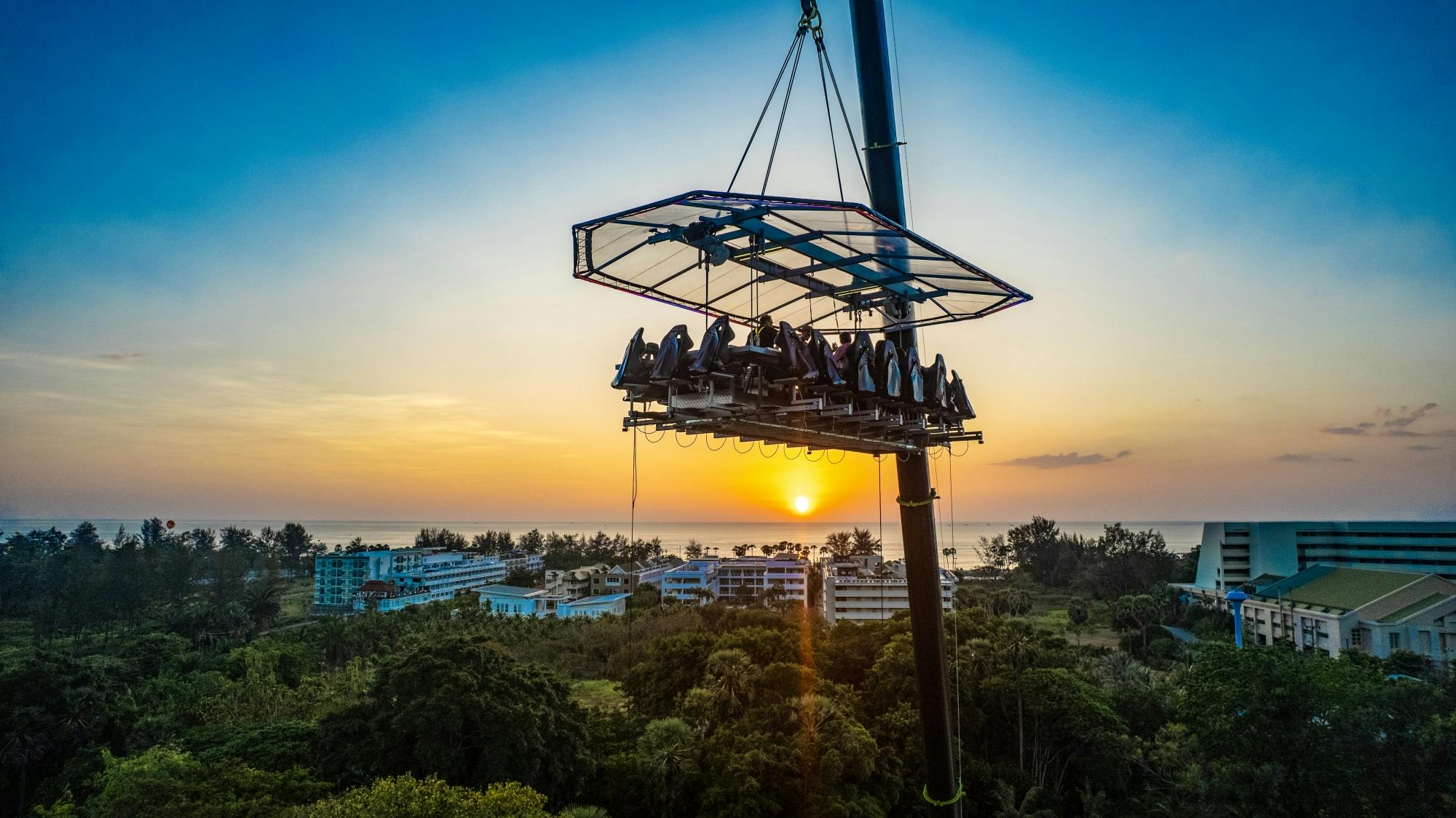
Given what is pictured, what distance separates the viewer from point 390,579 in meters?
74.5

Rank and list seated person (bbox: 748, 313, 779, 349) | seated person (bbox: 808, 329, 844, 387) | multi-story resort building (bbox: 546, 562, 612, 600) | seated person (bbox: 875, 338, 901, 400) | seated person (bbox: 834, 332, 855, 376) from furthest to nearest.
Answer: multi-story resort building (bbox: 546, 562, 612, 600) → seated person (bbox: 875, 338, 901, 400) → seated person (bbox: 834, 332, 855, 376) → seated person (bbox: 748, 313, 779, 349) → seated person (bbox: 808, 329, 844, 387)

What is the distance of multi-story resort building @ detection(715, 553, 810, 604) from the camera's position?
2817 inches

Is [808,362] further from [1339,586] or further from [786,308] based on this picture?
[1339,586]

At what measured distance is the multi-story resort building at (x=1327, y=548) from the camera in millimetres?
50250

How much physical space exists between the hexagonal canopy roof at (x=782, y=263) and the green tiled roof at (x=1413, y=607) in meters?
37.0

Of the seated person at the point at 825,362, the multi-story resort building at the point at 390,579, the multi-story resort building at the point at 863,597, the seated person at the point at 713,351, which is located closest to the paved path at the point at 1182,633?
the multi-story resort building at the point at 863,597

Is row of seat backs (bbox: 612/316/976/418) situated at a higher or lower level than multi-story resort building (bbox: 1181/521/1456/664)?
higher

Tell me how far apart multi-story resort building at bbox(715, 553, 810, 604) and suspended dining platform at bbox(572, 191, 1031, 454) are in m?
64.7

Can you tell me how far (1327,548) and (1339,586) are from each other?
60.0 ft

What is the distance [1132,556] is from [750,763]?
65.9m

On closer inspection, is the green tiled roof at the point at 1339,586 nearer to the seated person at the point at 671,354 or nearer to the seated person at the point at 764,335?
the seated person at the point at 764,335

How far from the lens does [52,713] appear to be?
23594mm

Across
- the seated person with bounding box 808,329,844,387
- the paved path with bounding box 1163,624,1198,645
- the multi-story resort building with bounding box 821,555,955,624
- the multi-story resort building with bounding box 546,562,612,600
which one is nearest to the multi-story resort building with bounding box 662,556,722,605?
the multi-story resort building with bounding box 546,562,612,600

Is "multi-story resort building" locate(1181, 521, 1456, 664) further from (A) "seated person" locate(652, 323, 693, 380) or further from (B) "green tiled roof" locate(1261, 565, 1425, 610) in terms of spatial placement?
(A) "seated person" locate(652, 323, 693, 380)
